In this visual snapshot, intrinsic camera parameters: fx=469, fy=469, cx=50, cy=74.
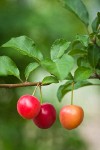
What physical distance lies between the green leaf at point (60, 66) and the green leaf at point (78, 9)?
257 millimetres

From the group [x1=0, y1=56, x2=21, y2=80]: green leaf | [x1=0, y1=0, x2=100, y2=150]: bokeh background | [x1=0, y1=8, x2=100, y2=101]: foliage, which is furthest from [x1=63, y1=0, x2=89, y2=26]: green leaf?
[x1=0, y1=0, x2=100, y2=150]: bokeh background

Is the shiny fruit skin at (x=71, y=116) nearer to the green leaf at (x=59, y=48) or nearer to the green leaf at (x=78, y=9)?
the green leaf at (x=59, y=48)

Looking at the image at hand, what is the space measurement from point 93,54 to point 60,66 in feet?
0.64

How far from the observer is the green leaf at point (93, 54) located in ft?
4.10

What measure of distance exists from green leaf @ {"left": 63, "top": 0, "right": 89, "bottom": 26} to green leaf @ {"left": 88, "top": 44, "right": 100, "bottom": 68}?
0.13 metres

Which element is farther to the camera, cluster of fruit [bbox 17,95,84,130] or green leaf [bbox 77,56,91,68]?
green leaf [bbox 77,56,91,68]

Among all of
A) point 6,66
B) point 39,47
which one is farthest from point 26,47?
point 39,47

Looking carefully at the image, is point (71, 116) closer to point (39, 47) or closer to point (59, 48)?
point (59, 48)

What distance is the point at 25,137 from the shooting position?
3.01 m

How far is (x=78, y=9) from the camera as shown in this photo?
4.46ft

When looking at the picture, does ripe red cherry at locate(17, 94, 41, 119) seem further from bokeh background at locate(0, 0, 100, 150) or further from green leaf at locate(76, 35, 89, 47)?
bokeh background at locate(0, 0, 100, 150)

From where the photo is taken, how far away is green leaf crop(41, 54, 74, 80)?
1.05 metres

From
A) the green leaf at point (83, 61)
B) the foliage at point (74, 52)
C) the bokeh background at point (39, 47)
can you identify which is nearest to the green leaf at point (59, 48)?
the foliage at point (74, 52)

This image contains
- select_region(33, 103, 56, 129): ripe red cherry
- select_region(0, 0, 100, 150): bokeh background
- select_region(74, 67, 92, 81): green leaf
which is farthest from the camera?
select_region(0, 0, 100, 150): bokeh background
